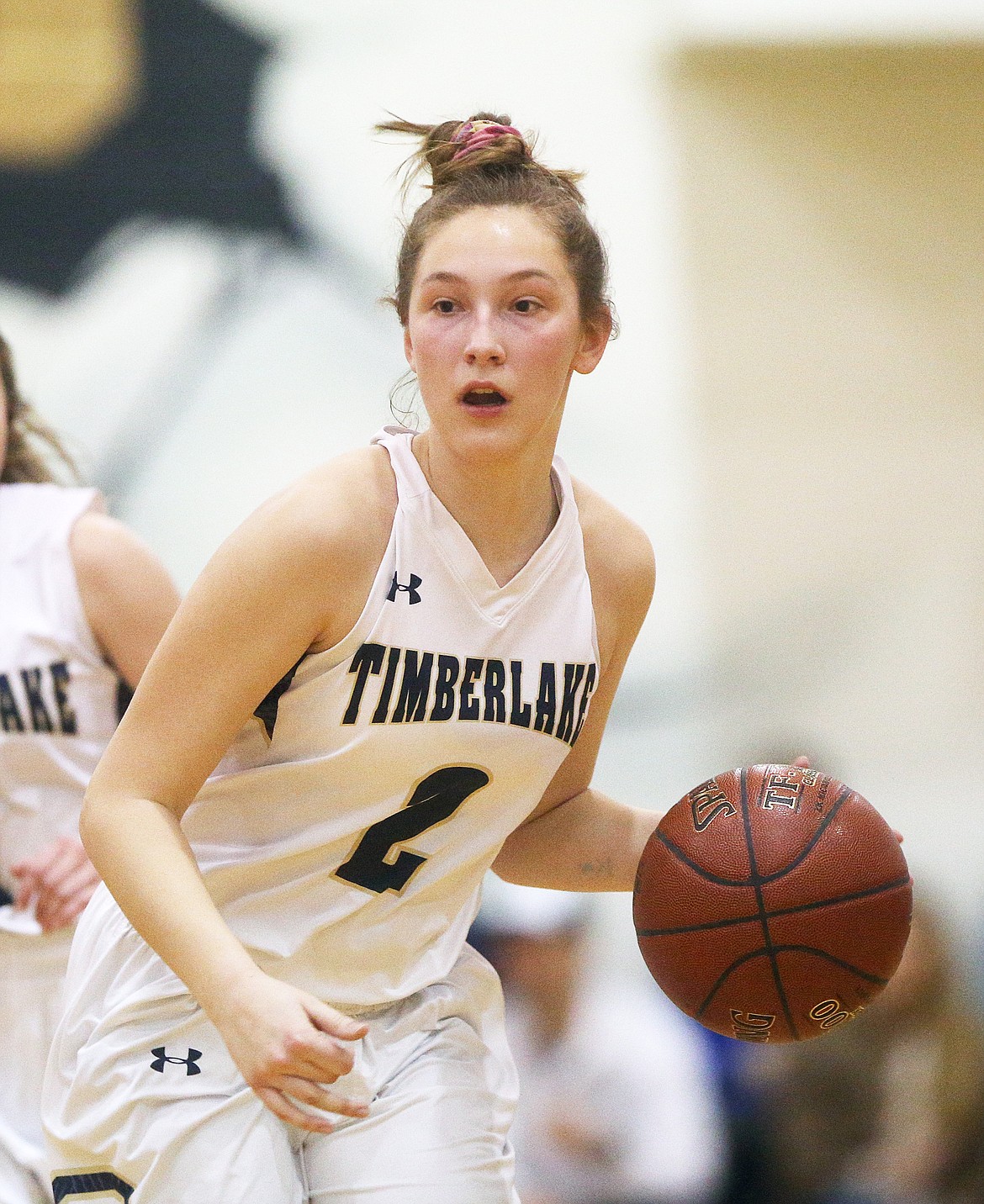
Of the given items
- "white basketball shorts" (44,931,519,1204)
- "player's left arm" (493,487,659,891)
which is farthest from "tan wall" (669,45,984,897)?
"white basketball shorts" (44,931,519,1204)

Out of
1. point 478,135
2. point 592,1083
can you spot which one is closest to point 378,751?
point 478,135

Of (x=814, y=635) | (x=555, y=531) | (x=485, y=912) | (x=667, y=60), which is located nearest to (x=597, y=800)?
(x=555, y=531)

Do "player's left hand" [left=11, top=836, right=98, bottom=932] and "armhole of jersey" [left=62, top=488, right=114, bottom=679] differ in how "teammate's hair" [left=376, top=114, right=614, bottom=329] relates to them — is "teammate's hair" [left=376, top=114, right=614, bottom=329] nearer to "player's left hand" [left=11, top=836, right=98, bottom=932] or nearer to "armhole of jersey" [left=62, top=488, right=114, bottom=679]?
"armhole of jersey" [left=62, top=488, right=114, bottom=679]

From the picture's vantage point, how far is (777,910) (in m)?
2.40

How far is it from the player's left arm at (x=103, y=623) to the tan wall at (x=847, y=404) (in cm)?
367

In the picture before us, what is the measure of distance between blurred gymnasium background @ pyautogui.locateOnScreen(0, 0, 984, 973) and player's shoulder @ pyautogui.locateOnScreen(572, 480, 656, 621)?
3.63 m

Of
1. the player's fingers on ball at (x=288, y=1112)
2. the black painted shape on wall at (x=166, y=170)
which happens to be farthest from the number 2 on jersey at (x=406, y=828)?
the black painted shape on wall at (x=166, y=170)

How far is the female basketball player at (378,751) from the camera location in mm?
2158

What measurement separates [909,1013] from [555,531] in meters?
3.12

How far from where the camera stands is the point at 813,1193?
4773mm

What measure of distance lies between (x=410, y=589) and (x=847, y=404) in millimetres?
4743

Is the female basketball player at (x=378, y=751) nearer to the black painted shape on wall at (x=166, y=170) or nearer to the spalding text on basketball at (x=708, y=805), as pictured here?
the spalding text on basketball at (x=708, y=805)

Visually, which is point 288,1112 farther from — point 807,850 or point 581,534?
→ point 581,534

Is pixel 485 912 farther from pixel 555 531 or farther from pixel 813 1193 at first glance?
pixel 555 531
